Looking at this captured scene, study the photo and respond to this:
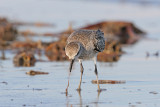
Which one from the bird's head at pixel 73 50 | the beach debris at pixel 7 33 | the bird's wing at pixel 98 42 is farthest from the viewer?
the beach debris at pixel 7 33

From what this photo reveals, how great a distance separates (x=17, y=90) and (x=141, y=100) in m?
2.45

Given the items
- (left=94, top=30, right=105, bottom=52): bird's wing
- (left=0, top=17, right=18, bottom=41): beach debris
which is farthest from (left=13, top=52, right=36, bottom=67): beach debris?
(left=0, top=17, right=18, bottom=41): beach debris

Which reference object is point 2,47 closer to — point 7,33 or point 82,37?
point 7,33

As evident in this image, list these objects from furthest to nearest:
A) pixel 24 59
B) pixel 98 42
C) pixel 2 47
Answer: pixel 2 47 < pixel 24 59 < pixel 98 42

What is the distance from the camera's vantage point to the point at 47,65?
12297 mm

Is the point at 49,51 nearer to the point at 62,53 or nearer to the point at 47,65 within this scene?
the point at 62,53

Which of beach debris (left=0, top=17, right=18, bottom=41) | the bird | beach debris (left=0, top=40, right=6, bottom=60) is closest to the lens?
the bird

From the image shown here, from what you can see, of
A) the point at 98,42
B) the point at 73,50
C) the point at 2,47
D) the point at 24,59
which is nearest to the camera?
the point at 73,50

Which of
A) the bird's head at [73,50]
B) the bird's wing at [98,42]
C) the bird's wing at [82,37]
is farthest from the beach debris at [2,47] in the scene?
the bird's head at [73,50]

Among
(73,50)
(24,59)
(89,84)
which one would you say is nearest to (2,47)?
(24,59)

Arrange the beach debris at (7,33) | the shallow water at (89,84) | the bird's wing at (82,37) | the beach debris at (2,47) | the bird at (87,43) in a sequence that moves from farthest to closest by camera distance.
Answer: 1. the beach debris at (7,33)
2. the beach debris at (2,47)
3. the bird's wing at (82,37)
4. the bird at (87,43)
5. the shallow water at (89,84)

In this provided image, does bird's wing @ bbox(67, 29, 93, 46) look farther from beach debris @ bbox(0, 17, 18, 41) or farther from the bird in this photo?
beach debris @ bbox(0, 17, 18, 41)

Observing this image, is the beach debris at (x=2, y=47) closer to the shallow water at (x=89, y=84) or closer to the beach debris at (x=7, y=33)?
the shallow water at (x=89, y=84)

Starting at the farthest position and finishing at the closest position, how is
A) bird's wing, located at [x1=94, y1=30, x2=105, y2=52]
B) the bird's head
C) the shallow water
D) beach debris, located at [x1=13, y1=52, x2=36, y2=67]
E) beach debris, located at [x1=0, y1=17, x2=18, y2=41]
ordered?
beach debris, located at [x1=0, y1=17, x2=18, y2=41], beach debris, located at [x1=13, y1=52, x2=36, y2=67], bird's wing, located at [x1=94, y1=30, x2=105, y2=52], the bird's head, the shallow water
